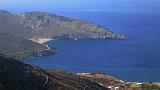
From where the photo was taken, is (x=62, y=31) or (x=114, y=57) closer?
(x=114, y=57)

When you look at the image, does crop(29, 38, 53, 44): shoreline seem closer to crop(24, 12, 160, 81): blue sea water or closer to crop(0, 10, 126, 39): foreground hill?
crop(24, 12, 160, 81): blue sea water

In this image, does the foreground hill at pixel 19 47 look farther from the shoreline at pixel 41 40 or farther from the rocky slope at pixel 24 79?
the rocky slope at pixel 24 79

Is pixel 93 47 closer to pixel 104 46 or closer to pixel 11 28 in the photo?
pixel 104 46

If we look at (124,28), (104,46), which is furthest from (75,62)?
(124,28)

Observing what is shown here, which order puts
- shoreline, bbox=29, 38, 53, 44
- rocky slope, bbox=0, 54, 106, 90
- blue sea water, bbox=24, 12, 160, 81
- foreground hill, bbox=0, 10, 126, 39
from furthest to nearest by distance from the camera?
foreground hill, bbox=0, 10, 126, 39 → shoreline, bbox=29, 38, 53, 44 → blue sea water, bbox=24, 12, 160, 81 → rocky slope, bbox=0, 54, 106, 90

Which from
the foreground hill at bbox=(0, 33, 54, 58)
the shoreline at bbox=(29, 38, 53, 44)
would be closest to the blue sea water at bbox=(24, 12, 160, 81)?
the shoreline at bbox=(29, 38, 53, 44)

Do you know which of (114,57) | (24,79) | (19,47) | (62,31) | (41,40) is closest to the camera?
(24,79)

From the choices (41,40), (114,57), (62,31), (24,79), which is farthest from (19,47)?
(24,79)

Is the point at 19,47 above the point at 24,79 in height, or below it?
below

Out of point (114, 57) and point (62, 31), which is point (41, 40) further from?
point (114, 57)
